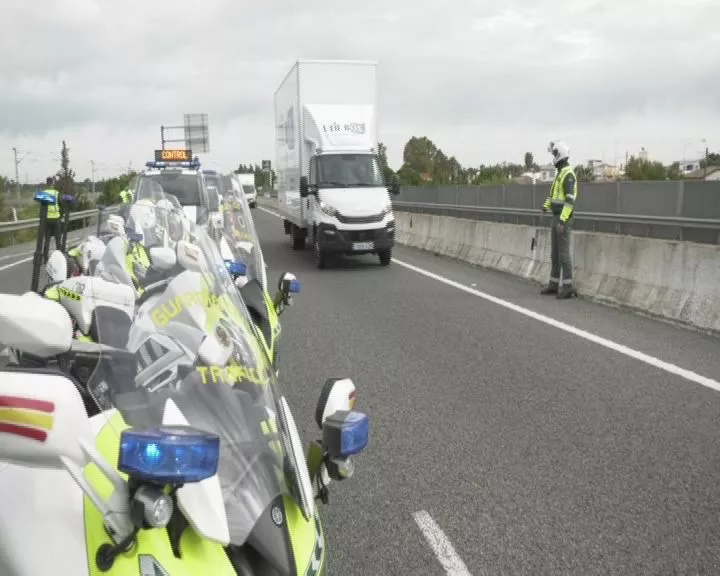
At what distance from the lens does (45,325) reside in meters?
2.03

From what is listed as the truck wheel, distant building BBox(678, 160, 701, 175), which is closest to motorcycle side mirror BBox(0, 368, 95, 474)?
the truck wheel

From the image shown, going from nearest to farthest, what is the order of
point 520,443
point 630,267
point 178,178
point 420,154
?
point 520,443
point 630,267
point 178,178
point 420,154

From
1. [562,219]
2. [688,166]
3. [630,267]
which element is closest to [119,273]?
[630,267]

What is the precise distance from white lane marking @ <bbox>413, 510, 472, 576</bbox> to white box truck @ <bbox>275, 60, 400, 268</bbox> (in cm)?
1268

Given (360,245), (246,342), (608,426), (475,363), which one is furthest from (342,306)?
(246,342)

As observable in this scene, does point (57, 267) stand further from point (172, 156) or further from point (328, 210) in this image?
point (172, 156)

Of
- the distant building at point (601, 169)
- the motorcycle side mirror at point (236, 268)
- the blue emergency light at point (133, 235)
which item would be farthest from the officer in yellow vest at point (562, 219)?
the distant building at point (601, 169)

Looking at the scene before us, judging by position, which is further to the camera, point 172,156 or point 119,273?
point 172,156

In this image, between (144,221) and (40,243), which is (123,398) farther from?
(40,243)

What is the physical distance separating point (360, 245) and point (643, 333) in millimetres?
8473

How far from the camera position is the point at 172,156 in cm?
2177

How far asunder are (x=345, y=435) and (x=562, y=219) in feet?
33.7

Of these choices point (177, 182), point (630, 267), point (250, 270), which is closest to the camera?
point (250, 270)

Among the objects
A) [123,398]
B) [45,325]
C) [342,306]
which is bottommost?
[342,306]
